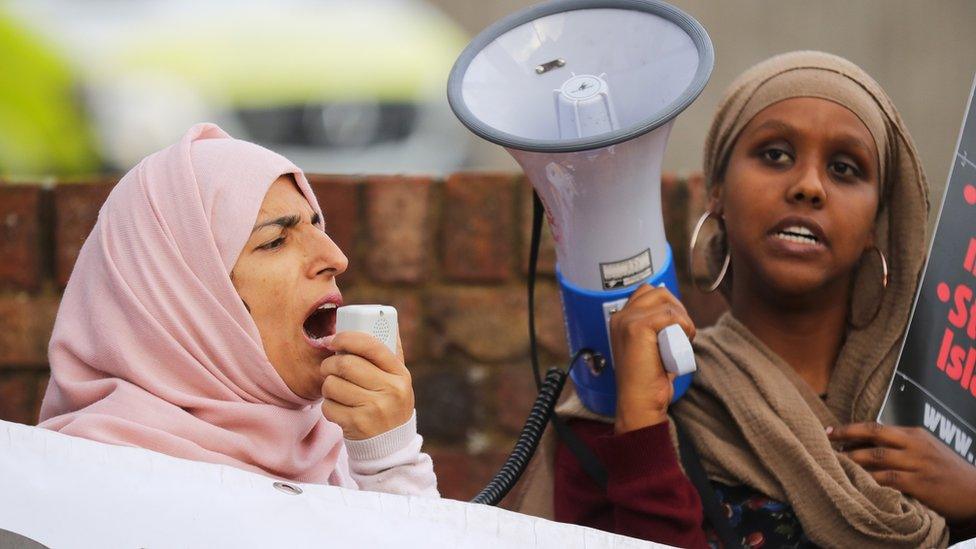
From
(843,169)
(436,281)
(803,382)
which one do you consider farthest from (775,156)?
(436,281)

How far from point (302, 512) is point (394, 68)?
2.67 metres

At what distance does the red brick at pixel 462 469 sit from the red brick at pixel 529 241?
43cm

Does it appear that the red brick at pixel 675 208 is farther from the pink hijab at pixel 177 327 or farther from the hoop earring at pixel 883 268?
the pink hijab at pixel 177 327

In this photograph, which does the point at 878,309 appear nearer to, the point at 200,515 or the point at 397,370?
the point at 397,370

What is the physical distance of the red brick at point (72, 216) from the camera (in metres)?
3.22

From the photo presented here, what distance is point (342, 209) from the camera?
3.26 metres

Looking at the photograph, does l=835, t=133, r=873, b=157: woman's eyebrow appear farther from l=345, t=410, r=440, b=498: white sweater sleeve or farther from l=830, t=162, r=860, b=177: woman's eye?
l=345, t=410, r=440, b=498: white sweater sleeve

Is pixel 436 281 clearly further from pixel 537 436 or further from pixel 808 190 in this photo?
pixel 808 190

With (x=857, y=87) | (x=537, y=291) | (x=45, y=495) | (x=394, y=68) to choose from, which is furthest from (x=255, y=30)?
(x=45, y=495)

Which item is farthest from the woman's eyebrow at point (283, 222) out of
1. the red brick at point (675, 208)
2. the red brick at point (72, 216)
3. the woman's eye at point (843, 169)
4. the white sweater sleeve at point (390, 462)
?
the red brick at point (675, 208)

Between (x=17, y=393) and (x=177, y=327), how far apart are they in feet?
5.15

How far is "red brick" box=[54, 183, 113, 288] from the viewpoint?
322 cm

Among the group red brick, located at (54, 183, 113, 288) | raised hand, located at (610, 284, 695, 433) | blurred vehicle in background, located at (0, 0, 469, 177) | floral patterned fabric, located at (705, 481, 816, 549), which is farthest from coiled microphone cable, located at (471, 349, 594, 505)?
blurred vehicle in background, located at (0, 0, 469, 177)

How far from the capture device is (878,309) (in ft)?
8.40
